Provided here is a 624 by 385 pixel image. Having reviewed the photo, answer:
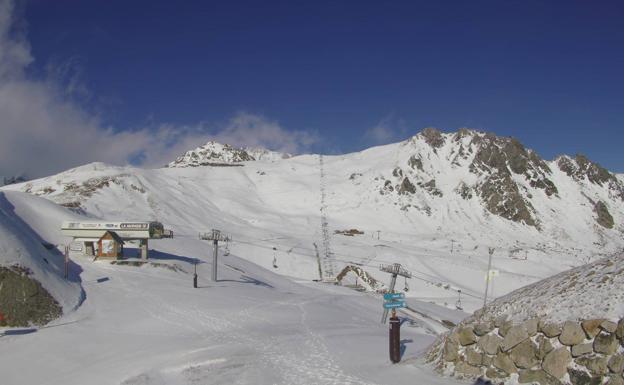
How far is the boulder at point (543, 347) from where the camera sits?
10914mm

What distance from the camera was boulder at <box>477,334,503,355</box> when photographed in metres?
12.2

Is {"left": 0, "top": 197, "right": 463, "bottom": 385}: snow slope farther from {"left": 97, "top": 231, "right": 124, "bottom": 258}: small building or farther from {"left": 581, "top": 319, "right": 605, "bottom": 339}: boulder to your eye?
{"left": 581, "top": 319, "right": 605, "bottom": 339}: boulder

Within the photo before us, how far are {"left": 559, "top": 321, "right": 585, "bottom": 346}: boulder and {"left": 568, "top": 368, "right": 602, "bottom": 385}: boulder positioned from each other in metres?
0.61

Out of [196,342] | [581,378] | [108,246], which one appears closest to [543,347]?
[581,378]

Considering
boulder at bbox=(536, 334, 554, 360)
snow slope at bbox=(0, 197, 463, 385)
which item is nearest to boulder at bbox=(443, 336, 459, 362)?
snow slope at bbox=(0, 197, 463, 385)

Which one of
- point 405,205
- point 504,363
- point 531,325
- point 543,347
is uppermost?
point 405,205

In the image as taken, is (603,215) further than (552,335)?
Yes

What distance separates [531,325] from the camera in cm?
1159

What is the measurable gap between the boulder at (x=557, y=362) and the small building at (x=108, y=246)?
126ft

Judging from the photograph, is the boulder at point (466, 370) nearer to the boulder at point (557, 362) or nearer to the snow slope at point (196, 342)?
the snow slope at point (196, 342)

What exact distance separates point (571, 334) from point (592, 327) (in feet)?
1.56

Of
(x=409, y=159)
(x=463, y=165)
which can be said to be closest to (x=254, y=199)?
(x=409, y=159)

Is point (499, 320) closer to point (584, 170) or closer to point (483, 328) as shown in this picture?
point (483, 328)

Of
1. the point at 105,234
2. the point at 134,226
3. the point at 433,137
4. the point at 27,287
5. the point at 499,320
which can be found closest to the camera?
→ the point at 499,320
